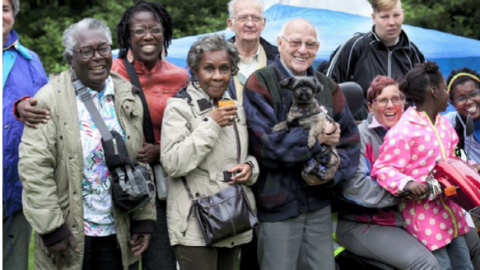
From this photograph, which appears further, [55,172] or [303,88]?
[303,88]

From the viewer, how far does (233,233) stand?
3822mm

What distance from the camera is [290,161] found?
3992mm

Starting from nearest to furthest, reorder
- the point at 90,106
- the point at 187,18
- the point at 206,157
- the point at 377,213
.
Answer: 1. the point at 90,106
2. the point at 206,157
3. the point at 377,213
4. the point at 187,18

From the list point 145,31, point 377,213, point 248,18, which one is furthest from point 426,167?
point 145,31

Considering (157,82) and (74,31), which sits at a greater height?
(74,31)

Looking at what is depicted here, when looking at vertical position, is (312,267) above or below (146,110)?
below

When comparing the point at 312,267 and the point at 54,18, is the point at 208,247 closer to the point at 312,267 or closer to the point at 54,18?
the point at 312,267

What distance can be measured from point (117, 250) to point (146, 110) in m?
0.86

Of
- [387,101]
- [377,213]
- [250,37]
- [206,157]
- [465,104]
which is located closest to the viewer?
[206,157]

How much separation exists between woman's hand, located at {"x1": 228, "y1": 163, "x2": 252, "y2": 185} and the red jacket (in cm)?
58

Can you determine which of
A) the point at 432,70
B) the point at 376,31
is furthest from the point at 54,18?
the point at 432,70

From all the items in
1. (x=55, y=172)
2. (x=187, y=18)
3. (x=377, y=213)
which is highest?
(x=55, y=172)

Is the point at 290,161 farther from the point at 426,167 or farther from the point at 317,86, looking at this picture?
the point at 426,167

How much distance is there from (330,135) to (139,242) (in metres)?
1.27
